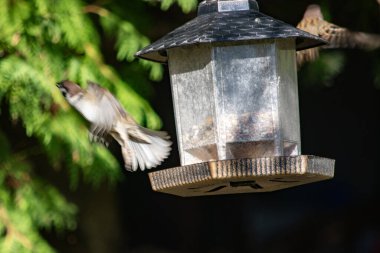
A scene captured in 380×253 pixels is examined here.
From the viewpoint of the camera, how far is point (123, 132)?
2943mm

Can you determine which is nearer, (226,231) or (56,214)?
(56,214)

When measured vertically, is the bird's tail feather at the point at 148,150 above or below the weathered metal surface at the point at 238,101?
below

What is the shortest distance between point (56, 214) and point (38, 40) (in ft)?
2.58

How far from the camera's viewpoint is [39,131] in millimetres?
3869

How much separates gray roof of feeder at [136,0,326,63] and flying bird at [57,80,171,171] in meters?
0.24

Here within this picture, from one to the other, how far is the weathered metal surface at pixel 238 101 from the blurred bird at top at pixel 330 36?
943mm

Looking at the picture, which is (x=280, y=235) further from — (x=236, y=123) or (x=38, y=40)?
(x=236, y=123)

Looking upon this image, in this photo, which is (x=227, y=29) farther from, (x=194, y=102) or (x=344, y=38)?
(x=344, y=38)

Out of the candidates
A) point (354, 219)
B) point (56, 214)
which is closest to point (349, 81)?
point (354, 219)

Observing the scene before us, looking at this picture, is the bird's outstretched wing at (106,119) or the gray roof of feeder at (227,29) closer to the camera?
the gray roof of feeder at (227,29)

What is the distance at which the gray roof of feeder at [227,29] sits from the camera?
2574 millimetres

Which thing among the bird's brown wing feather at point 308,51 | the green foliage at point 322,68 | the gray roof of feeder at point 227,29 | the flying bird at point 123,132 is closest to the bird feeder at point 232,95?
the gray roof of feeder at point 227,29

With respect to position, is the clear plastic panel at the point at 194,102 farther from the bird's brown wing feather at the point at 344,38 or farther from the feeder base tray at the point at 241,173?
the bird's brown wing feather at the point at 344,38

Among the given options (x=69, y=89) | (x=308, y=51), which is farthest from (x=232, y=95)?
(x=308, y=51)
